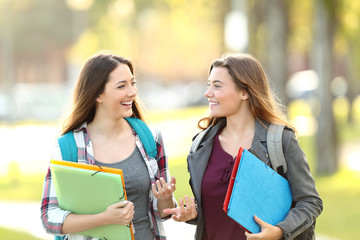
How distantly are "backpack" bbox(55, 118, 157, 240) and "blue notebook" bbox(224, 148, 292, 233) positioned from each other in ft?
2.26

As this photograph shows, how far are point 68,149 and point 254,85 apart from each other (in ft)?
3.91

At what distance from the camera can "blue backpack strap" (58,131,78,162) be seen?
4086 mm

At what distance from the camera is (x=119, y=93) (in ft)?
13.8

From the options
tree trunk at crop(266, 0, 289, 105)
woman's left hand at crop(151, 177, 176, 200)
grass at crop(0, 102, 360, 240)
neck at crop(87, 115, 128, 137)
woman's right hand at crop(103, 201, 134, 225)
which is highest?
tree trunk at crop(266, 0, 289, 105)

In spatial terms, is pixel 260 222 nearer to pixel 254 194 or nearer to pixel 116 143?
pixel 254 194

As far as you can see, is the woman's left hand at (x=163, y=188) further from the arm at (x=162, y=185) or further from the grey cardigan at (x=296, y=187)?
the grey cardigan at (x=296, y=187)

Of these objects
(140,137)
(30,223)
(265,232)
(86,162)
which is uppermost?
(140,137)

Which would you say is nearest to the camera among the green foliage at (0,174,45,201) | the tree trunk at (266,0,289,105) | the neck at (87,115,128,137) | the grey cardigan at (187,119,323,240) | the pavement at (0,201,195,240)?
the grey cardigan at (187,119,323,240)

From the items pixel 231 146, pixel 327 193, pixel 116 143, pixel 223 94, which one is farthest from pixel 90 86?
pixel 327 193

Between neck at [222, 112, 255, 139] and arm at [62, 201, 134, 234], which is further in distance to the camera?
neck at [222, 112, 255, 139]

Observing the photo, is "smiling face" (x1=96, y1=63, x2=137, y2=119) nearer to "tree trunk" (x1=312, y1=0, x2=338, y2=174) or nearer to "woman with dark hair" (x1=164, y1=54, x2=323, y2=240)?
"woman with dark hair" (x1=164, y1=54, x2=323, y2=240)

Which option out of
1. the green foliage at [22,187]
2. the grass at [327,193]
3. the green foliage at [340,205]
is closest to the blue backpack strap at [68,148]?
the grass at [327,193]

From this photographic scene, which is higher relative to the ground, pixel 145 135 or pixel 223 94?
pixel 223 94

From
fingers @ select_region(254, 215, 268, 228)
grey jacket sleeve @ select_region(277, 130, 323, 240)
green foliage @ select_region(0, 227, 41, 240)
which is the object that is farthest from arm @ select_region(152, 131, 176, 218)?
green foliage @ select_region(0, 227, 41, 240)
